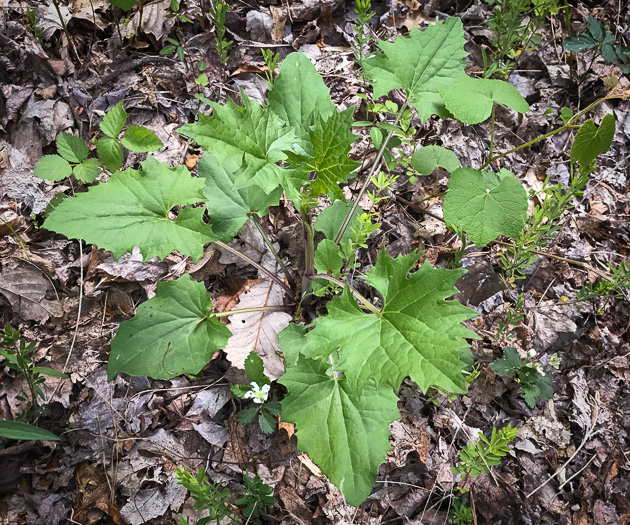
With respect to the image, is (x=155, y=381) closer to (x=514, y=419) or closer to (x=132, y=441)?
(x=132, y=441)

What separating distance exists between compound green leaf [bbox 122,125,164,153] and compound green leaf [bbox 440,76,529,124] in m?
1.77

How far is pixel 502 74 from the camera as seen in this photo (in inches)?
126

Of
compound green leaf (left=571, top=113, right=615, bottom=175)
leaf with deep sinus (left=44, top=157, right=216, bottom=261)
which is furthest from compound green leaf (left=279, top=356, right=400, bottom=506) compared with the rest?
compound green leaf (left=571, top=113, right=615, bottom=175)

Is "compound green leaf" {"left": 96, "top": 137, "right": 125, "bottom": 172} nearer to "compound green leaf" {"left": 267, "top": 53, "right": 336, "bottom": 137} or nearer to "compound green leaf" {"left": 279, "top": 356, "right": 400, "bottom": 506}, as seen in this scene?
"compound green leaf" {"left": 267, "top": 53, "right": 336, "bottom": 137}

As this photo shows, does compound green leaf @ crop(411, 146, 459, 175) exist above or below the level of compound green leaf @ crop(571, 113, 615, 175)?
below

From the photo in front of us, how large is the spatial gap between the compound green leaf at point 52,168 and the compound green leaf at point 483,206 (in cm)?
231

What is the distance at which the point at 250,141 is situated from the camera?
182cm

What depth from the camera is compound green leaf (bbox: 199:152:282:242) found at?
2.42m

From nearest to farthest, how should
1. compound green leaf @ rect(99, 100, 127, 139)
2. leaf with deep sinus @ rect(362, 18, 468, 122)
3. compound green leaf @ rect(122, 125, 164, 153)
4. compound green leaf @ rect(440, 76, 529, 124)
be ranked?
compound green leaf @ rect(440, 76, 529, 124) → leaf with deep sinus @ rect(362, 18, 468, 122) → compound green leaf @ rect(99, 100, 127, 139) → compound green leaf @ rect(122, 125, 164, 153)

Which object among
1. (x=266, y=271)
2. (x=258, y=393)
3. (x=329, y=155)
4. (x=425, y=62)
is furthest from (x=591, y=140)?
(x=258, y=393)

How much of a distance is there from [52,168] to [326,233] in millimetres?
1749

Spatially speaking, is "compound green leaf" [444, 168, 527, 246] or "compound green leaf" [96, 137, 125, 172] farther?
"compound green leaf" [96, 137, 125, 172]

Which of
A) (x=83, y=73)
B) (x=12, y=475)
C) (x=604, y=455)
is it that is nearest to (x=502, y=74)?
(x=604, y=455)

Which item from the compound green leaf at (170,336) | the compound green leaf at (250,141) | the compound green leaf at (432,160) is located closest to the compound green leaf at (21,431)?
the compound green leaf at (170,336)
